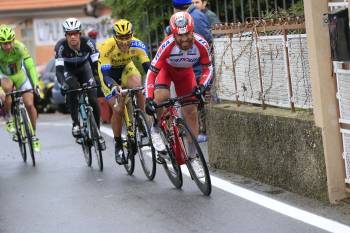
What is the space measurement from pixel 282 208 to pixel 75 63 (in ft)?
18.1

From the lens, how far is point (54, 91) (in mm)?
23359

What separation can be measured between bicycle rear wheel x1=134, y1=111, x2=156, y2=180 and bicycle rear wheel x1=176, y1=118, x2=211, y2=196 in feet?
3.21

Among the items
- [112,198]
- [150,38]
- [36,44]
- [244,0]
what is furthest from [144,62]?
[36,44]

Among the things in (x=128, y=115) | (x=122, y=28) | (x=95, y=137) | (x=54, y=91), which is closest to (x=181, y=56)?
(x=122, y=28)

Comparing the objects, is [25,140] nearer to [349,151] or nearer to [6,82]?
[6,82]

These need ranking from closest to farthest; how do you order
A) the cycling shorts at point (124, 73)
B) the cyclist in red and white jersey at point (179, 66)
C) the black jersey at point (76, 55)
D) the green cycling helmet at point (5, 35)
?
the cyclist in red and white jersey at point (179, 66)
the cycling shorts at point (124, 73)
the black jersey at point (76, 55)
the green cycling helmet at point (5, 35)

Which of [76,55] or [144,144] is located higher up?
[76,55]

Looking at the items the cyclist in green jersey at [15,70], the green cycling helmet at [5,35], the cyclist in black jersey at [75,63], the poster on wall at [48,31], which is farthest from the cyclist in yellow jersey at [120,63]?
the poster on wall at [48,31]

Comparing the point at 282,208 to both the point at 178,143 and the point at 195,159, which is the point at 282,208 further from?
the point at 178,143

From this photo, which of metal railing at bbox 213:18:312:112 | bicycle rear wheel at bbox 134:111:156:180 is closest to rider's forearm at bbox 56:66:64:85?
bicycle rear wheel at bbox 134:111:156:180

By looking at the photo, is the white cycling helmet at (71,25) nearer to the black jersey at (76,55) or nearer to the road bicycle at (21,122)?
the black jersey at (76,55)

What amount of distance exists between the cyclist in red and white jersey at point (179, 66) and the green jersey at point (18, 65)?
381 cm

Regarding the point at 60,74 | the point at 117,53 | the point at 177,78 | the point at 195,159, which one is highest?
the point at 117,53

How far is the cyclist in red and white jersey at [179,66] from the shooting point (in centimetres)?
915
